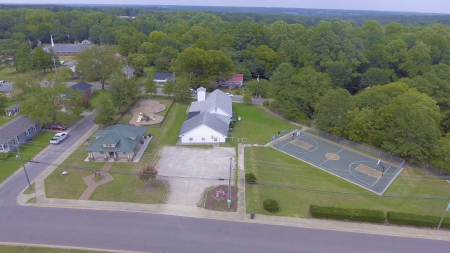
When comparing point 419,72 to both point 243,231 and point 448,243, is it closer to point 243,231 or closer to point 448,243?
point 448,243

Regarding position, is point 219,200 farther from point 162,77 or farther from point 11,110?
point 162,77

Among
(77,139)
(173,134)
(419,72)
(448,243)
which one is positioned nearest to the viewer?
(448,243)

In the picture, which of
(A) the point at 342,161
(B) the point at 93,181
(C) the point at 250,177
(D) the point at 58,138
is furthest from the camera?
(D) the point at 58,138

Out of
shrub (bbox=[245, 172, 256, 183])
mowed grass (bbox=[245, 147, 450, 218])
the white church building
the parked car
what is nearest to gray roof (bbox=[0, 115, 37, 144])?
the parked car

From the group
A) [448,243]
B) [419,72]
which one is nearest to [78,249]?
[448,243]

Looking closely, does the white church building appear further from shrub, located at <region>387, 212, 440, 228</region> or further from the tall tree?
shrub, located at <region>387, 212, 440, 228</region>

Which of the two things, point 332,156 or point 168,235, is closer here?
point 168,235

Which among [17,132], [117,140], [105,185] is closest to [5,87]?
[17,132]
